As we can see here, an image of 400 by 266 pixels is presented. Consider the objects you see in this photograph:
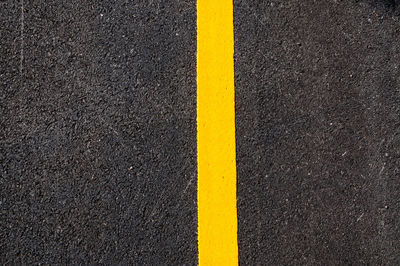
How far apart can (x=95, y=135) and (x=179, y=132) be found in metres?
0.45

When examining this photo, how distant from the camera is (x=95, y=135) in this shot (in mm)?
2531

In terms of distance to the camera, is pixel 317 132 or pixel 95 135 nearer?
pixel 95 135

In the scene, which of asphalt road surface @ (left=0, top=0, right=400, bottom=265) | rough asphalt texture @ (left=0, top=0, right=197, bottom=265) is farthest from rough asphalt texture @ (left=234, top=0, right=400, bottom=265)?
rough asphalt texture @ (left=0, top=0, right=197, bottom=265)

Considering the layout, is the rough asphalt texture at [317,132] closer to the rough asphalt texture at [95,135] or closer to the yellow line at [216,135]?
the yellow line at [216,135]

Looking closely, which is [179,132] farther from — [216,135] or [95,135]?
[95,135]

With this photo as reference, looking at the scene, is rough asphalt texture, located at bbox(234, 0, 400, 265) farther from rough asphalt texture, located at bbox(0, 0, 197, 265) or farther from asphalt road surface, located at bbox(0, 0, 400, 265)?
rough asphalt texture, located at bbox(0, 0, 197, 265)

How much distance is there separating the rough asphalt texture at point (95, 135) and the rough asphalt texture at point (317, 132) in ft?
1.10

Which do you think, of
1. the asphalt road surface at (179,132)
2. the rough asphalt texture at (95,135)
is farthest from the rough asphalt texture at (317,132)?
the rough asphalt texture at (95,135)

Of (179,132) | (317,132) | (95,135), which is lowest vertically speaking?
(95,135)

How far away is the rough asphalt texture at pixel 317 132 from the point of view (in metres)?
2.60

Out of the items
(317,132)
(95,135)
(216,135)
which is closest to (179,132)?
(216,135)

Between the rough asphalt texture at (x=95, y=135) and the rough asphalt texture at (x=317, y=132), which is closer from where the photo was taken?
the rough asphalt texture at (x=95, y=135)

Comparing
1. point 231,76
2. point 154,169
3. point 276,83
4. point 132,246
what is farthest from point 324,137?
point 132,246

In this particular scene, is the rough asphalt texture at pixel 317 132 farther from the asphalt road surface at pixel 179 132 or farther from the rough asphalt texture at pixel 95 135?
the rough asphalt texture at pixel 95 135
